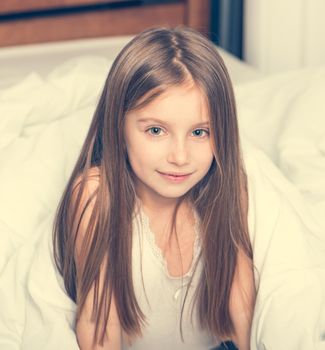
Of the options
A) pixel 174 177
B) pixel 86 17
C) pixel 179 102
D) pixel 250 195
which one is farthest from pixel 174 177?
pixel 86 17

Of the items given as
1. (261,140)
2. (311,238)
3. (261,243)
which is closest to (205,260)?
(261,243)

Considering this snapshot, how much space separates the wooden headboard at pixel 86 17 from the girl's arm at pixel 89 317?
1350 millimetres

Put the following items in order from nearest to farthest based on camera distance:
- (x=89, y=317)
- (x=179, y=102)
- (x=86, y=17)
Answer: (x=179, y=102) → (x=89, y=317) → (x=86, y=17)

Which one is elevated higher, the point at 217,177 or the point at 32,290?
the point at 217,177

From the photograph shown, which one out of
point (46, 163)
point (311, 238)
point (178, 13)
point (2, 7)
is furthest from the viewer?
point (178, 13)

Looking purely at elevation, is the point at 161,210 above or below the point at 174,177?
below

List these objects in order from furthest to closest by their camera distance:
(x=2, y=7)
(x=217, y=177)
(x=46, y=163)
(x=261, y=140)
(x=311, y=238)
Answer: (x=2, y=7) → (x=261, y=140) → (x=46, y=163) → (x=311, y=238) → (x=217, y=177)

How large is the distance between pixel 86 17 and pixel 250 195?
136 cm

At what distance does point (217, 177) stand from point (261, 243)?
0.46 ft

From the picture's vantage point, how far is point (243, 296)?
1.46 metres

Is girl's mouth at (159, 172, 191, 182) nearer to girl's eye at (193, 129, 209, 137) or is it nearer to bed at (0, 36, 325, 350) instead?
girl's eye at (193, 129, 209, 137)

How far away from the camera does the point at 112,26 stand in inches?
108

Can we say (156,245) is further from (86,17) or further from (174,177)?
(86,17)

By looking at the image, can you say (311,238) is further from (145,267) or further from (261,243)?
(145,267)
